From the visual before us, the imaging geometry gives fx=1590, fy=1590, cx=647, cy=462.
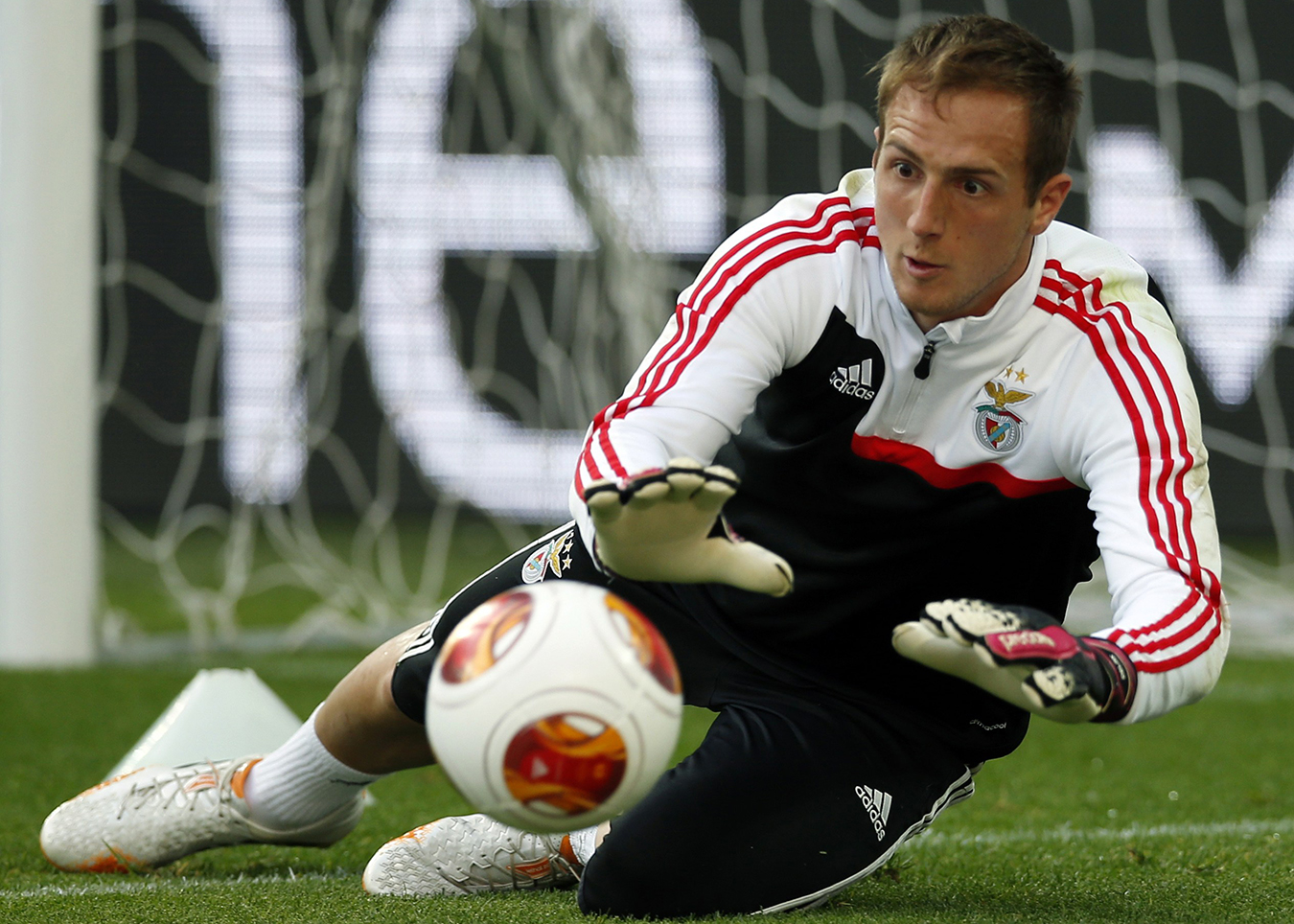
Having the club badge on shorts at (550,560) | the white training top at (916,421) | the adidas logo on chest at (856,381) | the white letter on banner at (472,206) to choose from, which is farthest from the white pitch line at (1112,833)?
the white letter on banner at (472,206)

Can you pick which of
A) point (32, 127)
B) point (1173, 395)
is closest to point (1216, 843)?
point (1173, 395)

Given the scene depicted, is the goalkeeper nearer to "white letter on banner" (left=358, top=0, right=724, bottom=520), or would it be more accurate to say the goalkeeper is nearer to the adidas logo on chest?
the adidas logo on chest

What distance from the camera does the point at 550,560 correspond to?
7.80 ft

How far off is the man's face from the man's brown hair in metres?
0.01

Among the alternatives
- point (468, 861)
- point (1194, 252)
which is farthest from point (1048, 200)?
point (1194, 252)

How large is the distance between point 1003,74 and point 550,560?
0.95 metres

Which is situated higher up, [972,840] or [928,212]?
[928,212]

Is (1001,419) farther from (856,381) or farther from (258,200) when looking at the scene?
(258,200)

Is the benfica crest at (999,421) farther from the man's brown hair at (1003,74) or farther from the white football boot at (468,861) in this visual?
the white football boot at (468,861)

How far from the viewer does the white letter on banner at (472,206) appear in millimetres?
5746

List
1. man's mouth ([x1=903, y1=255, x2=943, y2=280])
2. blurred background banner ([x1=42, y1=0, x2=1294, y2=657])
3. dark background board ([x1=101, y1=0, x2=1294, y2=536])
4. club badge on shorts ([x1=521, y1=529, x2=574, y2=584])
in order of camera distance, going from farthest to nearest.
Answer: dark background board ([x1=101, y1=0, x2=1294, y2=536]) < blurred background banner ([x1=42, y1=0, x2=1294, y2=657]) < club badge on shorts ([x1=521, y1=529, x2=574, y2=584]) < man's mouth ([x1=903, y1=255, x2=943, y2=280])

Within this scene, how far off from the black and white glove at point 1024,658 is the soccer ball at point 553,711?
298 mm

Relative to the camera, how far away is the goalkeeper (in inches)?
72.1

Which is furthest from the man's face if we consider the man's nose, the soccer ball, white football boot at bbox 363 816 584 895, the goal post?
the goal post
